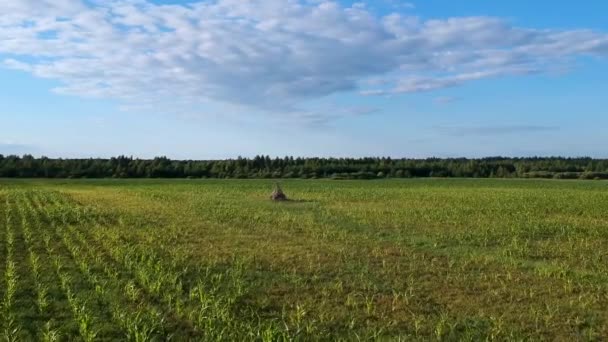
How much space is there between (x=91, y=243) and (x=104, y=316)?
9.37 metres

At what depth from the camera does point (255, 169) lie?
10888 centimetres

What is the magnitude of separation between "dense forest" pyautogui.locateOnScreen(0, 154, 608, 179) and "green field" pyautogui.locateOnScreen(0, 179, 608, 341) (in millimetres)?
71494

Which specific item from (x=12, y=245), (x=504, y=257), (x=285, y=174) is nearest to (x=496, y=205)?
(x=504, y=257)

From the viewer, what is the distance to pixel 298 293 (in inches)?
456

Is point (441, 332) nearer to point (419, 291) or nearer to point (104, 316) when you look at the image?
point (419, 291)

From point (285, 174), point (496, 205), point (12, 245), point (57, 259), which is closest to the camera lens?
point (57, 259)

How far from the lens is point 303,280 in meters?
12.8

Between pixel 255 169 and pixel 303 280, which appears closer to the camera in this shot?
pixel 303 280

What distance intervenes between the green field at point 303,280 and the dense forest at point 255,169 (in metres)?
71.5

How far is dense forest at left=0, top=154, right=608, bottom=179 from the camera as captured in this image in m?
100

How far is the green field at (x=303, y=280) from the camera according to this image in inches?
362

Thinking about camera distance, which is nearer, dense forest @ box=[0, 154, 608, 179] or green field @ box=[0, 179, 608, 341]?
green field @ box=[0, 179, 608, 341]

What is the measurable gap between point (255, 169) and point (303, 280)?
96.6 m

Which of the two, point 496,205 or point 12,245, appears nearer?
→ point 12,245
